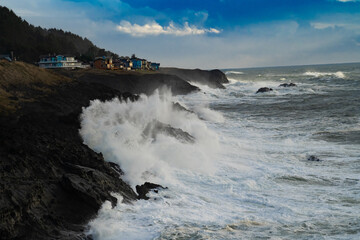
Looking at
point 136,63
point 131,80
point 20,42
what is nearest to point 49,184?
point 131,80

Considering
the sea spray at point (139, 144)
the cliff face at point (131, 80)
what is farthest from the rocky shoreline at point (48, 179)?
the cliff face at point (131, 80)

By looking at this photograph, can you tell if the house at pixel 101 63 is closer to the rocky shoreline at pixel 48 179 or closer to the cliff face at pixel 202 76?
the cliff face at pixel 202 76

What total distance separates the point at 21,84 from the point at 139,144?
45.5ft

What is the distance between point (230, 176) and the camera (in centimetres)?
1584

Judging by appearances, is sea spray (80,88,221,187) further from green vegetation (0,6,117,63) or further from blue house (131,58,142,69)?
blue house (131,58,142,69)

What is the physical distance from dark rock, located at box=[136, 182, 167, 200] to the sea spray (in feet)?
2.18

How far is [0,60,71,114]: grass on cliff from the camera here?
71.7 ft

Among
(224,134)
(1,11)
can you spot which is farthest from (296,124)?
(1,11)

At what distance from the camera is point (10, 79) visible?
86.9 ft

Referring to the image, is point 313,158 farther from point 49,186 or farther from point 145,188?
point 49,186

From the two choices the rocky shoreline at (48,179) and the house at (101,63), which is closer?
the rocky shoreline at (48,179)

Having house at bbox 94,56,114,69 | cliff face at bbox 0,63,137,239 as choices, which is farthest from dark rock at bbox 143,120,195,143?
house at bbox 94,56,114,69

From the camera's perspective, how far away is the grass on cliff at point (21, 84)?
71.7 feet

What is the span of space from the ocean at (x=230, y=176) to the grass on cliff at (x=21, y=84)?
174 inches
